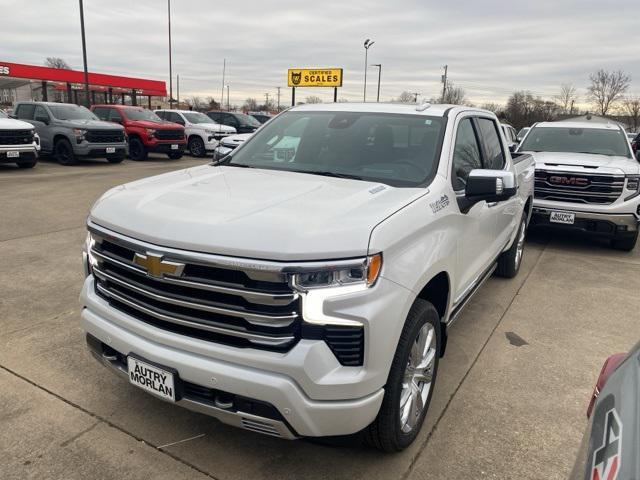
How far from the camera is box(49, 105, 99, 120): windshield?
1505 centimetres

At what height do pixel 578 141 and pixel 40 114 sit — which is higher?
pixel 578 141

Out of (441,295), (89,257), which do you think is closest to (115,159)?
(89,257)

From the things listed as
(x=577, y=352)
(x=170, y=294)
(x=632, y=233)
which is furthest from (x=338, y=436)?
(x=632, y=233)

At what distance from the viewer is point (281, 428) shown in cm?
220

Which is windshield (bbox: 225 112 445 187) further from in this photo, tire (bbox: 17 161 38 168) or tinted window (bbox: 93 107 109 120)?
tinted window (bbox: 93 107 109 120)

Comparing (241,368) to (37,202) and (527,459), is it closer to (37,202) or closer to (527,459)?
(527,459)

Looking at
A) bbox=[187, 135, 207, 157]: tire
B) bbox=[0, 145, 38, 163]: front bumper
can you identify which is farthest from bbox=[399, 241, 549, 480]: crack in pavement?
bbox=[187, 135, 207, 157]: tire

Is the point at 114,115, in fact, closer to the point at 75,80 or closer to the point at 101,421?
the point at 101,421

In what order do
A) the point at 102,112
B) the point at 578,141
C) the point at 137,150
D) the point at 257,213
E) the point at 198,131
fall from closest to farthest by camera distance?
1. the point at 257,213
2. the point at 578,141
3. the point at 137,150
4. the point at 102,112
5. the point at 198,131

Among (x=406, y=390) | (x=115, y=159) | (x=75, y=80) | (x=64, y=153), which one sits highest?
(x=75, y=80)

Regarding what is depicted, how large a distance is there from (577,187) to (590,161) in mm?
481

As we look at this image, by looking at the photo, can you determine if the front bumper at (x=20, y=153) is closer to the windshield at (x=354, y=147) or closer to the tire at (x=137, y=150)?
the tire at (x=137, y=150)

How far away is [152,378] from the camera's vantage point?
2.40 m

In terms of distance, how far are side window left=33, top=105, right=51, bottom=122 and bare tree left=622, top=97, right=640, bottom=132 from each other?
56040mm
